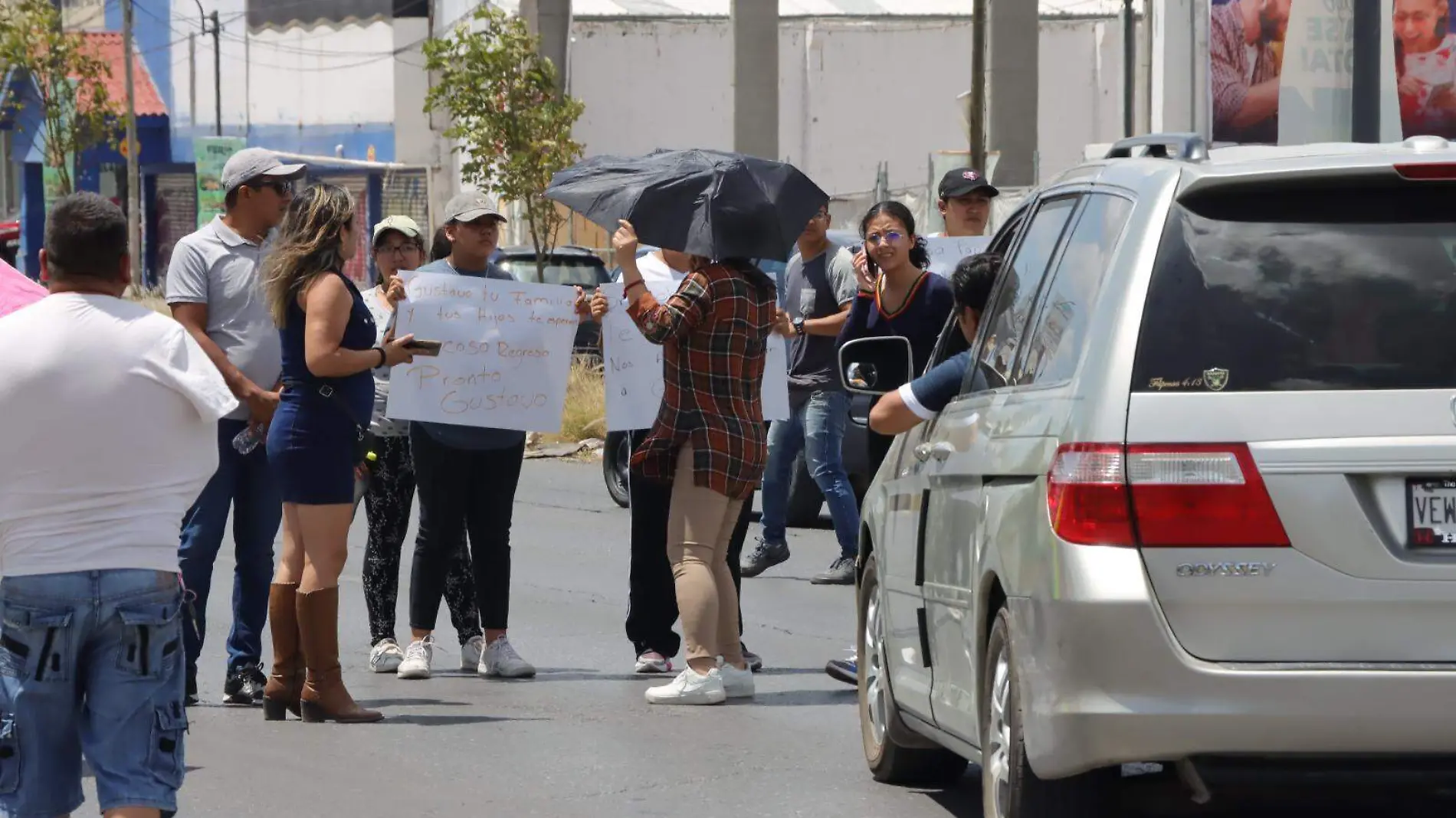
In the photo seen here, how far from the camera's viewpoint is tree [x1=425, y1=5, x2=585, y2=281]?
34.0 metres

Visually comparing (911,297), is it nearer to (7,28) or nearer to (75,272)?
(75,272)

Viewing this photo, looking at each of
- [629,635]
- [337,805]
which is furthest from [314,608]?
[629,635]

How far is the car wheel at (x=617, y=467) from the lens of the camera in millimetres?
15773

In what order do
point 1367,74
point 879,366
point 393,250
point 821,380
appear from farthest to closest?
point 1367,74 → point 821,380 → point 393,250 → point 879,366

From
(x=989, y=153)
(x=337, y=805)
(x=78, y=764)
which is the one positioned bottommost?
(x=337, y=805)

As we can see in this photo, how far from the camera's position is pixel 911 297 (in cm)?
900

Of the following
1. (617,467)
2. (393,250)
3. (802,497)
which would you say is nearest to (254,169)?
(393,250)

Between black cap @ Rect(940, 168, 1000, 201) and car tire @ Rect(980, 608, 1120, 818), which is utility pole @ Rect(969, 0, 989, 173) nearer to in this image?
black cap @ Rect(940, 168, 1000, 201)

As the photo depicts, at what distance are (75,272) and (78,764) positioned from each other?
3.59 feet

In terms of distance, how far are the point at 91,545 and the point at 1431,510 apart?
280 cm

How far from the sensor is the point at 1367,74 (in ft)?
85.0

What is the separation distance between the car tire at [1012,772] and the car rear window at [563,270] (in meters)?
22.9

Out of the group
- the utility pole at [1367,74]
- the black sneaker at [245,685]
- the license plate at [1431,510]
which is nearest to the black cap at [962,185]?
the black sneaker at [245,685]

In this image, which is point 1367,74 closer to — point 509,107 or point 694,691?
point 509,107
